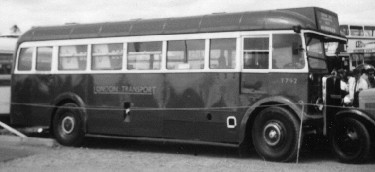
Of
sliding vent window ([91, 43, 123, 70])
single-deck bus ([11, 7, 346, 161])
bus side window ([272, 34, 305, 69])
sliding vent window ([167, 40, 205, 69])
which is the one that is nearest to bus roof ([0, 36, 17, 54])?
single-deck bus ([11, 7, 346, 161])

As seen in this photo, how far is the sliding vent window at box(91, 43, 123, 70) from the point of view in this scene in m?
12.1

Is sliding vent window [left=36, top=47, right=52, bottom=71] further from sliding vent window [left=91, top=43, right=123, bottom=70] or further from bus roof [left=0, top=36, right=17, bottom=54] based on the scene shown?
bus roof [left=0, top=36, right=17, bottom=54]

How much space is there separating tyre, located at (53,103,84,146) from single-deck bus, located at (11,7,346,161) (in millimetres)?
24

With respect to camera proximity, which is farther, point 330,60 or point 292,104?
point 330,60

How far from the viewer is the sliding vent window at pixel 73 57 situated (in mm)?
12648

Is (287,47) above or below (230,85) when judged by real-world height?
above

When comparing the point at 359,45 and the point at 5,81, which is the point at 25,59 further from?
the point at 359,45

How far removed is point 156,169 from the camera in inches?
362

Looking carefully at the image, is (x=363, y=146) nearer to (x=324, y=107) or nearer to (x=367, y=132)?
(x=367, y=132)

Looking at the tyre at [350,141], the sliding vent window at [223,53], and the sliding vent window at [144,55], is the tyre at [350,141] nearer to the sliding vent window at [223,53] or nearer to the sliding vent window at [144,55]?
the sliding vent window at [223,53]

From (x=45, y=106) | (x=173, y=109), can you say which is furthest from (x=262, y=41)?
(x=45, y=106)

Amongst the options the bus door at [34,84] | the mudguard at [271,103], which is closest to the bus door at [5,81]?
the bus door at [34,84]

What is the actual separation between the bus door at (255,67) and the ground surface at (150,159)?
1.24 meters

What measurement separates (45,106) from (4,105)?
3.23m
